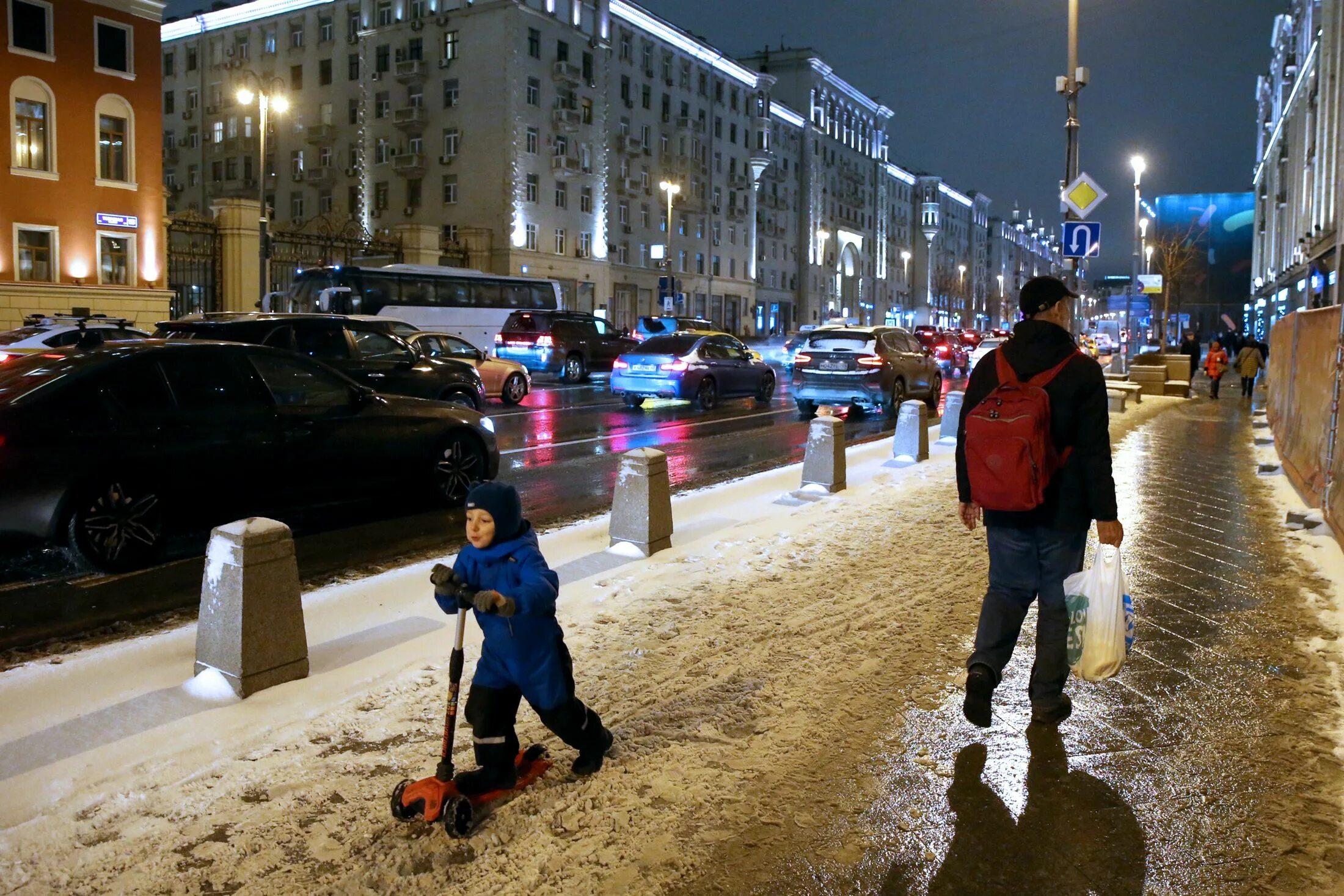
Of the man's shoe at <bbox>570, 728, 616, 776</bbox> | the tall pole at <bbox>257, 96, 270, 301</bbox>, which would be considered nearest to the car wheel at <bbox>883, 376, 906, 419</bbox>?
the man's shoe at <bbox>570, 728, 616, 776</bbox>

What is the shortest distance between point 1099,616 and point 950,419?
11508mm

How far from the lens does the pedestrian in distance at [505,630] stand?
362 cm

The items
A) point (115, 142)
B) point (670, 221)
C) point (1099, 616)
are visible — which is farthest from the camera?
point (670, 221)

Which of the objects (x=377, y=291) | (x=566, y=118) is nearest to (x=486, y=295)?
(x=377, y=291)

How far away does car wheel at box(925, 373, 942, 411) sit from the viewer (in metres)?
21.8

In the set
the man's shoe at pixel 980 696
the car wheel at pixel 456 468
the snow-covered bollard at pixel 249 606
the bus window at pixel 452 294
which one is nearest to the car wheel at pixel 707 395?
the car wheel at pixel 456 468

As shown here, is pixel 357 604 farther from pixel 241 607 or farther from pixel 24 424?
pixel 24 424

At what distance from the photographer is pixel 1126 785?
418 cm

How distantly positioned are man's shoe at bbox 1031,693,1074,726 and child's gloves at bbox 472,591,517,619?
2487 millimetres

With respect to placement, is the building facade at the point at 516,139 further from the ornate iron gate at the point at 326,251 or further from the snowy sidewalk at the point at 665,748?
the snowy sidewalk at the point at 665,748

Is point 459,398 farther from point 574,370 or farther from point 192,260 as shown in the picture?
point 192,260

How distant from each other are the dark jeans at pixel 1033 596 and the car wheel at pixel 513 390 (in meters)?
18.2

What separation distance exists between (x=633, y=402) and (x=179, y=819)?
62.4ft

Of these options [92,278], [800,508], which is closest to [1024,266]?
[92,278]
